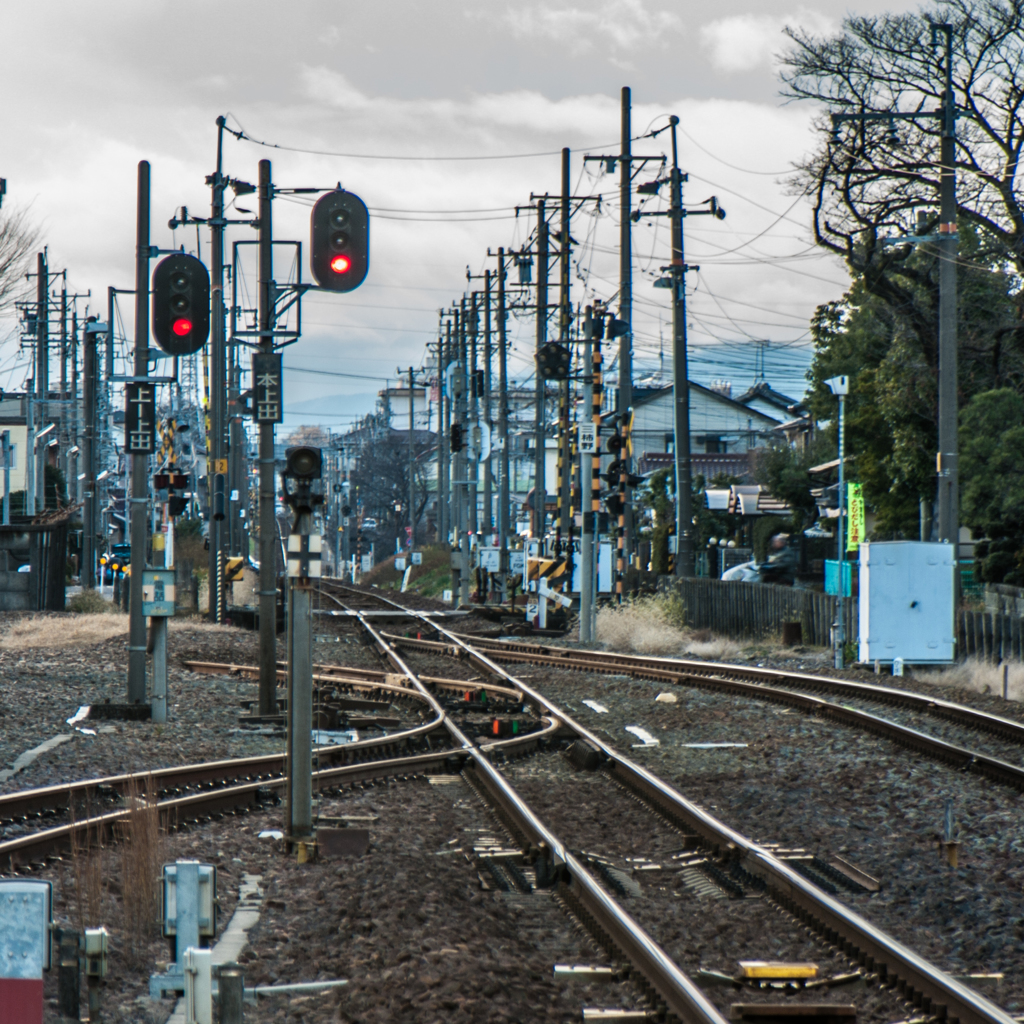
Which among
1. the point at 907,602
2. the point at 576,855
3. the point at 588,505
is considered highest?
the point at 588,505

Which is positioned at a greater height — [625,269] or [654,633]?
[625,269]

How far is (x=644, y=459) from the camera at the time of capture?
67312 millimetres

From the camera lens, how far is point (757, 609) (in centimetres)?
2611

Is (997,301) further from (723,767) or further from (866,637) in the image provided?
(723,767)

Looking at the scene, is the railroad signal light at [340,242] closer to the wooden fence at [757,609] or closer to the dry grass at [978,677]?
the dry grass at [978,677]

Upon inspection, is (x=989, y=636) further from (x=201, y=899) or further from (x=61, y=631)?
(x=61, y=631)

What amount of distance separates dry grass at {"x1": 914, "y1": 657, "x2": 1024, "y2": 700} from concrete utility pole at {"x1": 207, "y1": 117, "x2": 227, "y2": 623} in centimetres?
1492

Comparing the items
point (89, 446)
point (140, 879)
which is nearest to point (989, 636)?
point (140, 879)

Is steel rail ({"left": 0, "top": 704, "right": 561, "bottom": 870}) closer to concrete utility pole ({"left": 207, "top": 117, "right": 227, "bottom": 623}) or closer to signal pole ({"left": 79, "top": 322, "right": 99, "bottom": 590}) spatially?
concrete utility pole ({"left": 207, "top": 117, "right": 227, "bottom": 623})

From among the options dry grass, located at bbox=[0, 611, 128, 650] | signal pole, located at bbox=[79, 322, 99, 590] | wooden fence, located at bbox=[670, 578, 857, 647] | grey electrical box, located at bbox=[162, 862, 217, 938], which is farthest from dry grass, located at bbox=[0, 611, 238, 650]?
grey electrical box, located at bbox=[162, 862, 217, 938]

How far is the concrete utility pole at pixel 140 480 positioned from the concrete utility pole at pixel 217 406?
1292 cm

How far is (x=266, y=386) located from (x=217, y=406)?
15012 mm

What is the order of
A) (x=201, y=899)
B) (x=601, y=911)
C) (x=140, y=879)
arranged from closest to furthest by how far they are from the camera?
(x=201, y=899) → (x=601, y=911) → (x=140, y=879)

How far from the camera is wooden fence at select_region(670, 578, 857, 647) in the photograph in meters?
23.2
